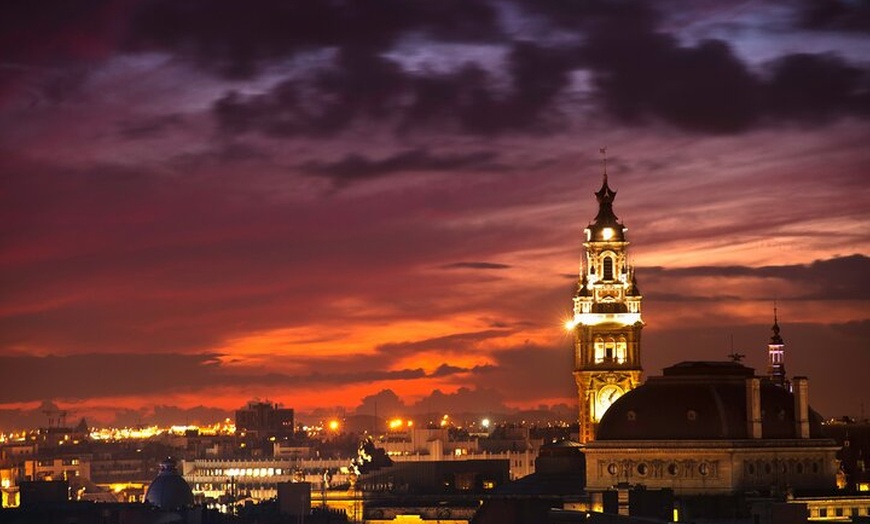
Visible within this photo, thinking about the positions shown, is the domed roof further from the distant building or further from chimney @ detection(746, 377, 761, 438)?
chimney @ detection(746, 377, 761, 438)

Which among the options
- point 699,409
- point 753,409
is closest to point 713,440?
point 699,409

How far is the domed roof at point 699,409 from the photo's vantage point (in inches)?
7662

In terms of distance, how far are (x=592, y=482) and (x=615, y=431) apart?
11.8ft

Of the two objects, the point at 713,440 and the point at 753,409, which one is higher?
the point at 753,409

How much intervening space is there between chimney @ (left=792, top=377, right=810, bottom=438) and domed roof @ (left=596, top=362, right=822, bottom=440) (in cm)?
33

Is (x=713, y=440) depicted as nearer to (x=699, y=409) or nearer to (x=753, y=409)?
(x=699, y=409)

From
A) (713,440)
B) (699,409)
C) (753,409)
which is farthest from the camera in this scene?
(699,409)

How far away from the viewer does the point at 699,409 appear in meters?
195

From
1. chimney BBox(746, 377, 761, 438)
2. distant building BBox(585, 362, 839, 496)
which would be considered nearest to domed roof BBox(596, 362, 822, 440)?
distant building BBox(585, 362, 839, 496)

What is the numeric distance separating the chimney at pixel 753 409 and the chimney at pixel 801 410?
106 inches

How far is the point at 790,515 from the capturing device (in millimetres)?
159875

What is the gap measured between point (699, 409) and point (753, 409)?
3.36 m

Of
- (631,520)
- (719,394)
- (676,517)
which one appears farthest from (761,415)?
(631,520)

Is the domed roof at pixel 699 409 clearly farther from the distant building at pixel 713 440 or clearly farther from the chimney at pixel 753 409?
the chimney at pixel 753 409
